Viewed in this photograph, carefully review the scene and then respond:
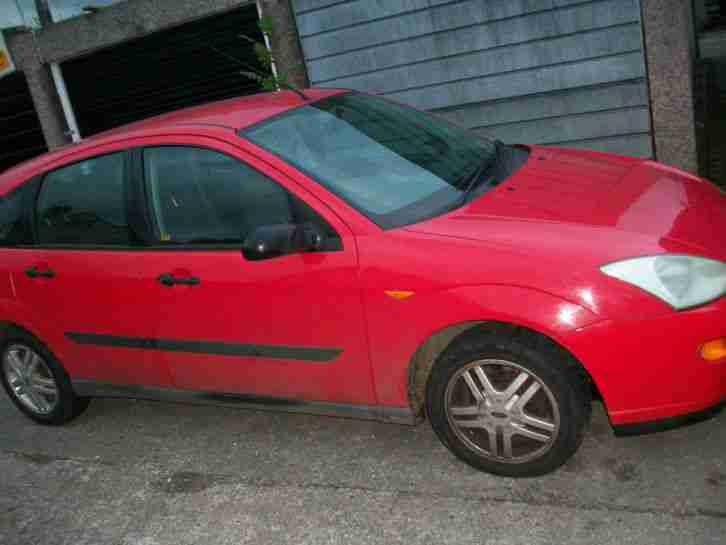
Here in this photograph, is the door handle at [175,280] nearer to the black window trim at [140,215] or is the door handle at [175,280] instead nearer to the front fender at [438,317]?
the black window trim at [140,215]

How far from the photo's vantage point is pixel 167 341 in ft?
13.4

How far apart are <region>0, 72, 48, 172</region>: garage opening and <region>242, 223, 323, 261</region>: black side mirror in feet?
31.5

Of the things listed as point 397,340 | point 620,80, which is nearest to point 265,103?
point 397,340

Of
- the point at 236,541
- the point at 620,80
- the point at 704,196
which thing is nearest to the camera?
the point at 236,541

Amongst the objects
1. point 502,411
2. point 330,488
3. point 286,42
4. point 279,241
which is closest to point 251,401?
point 330,488

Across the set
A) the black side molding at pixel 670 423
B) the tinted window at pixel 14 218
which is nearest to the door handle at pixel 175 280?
the tinted window at pixel 14 218

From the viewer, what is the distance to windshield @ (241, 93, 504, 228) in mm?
3658

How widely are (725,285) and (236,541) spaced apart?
2.22 meters

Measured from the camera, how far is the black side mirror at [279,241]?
11.2 feet

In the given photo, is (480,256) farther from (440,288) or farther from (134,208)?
(134,208)

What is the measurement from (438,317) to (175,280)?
4.43 ft

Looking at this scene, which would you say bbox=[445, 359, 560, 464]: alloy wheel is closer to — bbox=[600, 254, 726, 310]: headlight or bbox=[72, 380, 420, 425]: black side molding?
bbox=[72, 380, 420, 425]: black side molding

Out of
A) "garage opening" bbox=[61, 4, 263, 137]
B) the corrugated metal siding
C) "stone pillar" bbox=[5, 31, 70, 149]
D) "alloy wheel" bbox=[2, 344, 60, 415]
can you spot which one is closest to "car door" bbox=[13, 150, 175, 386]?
"alloy wheel" bbox=[2, 344, 60, 415]

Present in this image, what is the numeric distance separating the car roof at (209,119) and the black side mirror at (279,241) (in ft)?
2.34
